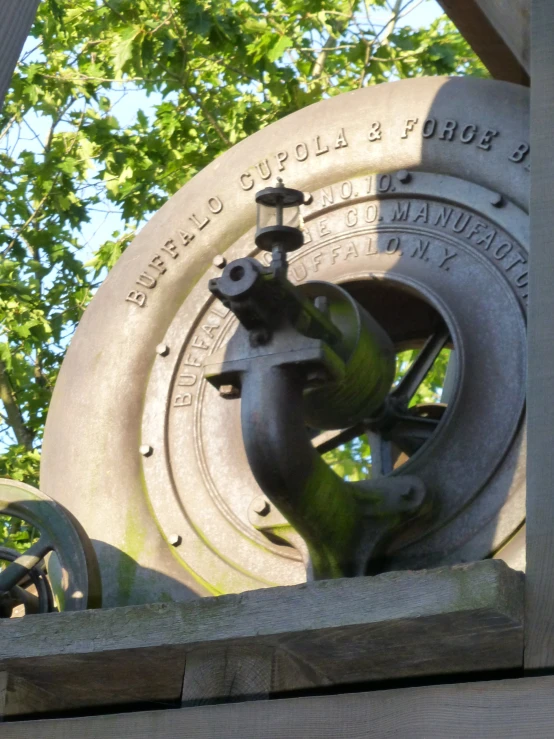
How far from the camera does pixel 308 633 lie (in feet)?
10.2

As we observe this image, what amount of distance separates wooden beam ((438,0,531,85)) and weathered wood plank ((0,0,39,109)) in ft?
6.00

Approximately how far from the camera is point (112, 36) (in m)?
12.4

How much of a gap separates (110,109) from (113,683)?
31.3 ft

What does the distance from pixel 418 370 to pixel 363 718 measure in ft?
7.79

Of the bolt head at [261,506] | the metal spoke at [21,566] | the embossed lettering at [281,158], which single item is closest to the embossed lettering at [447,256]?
the embossed lettering at [281,158]

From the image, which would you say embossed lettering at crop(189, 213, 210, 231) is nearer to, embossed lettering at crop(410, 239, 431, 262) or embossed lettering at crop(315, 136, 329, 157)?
embossed lettering at crop(315, 136, 329, 157)

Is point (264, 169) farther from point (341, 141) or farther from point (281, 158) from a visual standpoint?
point (341, 141)

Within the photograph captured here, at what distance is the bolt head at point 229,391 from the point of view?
162 inches

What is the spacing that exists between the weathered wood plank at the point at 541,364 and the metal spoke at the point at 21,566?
6.33ft

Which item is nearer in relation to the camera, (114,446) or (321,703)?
(321,703)

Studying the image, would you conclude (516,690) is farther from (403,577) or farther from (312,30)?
(312,30)

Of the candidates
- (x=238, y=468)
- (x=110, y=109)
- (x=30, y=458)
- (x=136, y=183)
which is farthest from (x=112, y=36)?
(x=238, y=468)

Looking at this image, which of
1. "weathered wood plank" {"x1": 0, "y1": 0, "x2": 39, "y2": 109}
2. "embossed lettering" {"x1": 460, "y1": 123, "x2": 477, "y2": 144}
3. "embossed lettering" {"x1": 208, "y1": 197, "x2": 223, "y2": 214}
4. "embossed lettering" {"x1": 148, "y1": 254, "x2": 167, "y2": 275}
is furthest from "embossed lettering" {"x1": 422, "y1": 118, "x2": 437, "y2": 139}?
"weathered wood plank" {"x1": 0, "y1": 0, "x2": 39, "y2": 109}

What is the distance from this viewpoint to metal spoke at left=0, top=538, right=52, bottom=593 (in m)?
4.52
